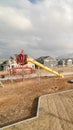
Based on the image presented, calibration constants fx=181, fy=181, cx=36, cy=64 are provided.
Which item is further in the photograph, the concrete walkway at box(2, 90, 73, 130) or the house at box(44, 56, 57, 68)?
the house at box(44, 56, 57, 68)

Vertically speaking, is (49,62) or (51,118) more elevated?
(49,62)

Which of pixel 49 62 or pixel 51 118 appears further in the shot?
pixel 49 62

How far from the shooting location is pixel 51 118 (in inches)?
539

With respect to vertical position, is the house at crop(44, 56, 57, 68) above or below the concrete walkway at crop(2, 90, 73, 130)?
above

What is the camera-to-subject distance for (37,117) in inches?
553

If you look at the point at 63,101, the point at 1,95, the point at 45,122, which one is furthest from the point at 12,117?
the point at 1,95

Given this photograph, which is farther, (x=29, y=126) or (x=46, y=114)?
(x=46, y=114)

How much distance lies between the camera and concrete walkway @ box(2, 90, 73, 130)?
1221 centimetres

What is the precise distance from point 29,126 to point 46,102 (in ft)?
19.5

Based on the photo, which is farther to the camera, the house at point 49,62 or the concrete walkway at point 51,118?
the house at point 49,62

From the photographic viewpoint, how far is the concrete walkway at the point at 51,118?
40.1 feet

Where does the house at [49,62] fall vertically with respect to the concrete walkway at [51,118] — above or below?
above

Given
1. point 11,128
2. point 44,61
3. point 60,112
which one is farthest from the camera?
point 44,61

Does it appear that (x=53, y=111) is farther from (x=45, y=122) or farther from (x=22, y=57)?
A: (x=22, y=57)
